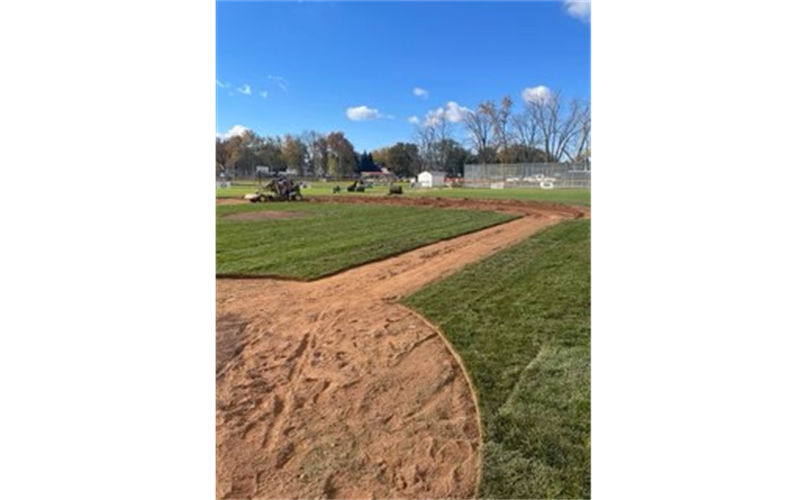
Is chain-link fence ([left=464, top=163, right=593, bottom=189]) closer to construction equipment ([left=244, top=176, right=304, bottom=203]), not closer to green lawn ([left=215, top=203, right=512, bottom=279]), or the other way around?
construction equipment ([left=244, top=176, right=304, bottom=203])

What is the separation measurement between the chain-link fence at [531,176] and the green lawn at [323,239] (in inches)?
1033

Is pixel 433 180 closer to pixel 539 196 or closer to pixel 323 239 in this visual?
pixel 539 196

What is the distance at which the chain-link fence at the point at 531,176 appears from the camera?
1609 inches

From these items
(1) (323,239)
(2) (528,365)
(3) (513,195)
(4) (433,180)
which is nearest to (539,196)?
(3) (513,195)

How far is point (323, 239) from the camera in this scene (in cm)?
1138

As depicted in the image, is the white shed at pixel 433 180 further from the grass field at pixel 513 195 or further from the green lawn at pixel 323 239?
the green lawn at pixel 323 239

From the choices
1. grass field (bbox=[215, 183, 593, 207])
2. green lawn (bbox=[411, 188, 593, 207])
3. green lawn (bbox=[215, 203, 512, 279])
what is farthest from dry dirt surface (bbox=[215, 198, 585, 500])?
grass field (bbox=[215, 183, 593, 207])

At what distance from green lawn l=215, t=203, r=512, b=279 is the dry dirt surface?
2022 mm

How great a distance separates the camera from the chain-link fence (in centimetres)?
4088

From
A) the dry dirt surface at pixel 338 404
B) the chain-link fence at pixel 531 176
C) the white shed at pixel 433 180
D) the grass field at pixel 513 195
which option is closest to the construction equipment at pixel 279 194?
the grass field at pixel 513 195
